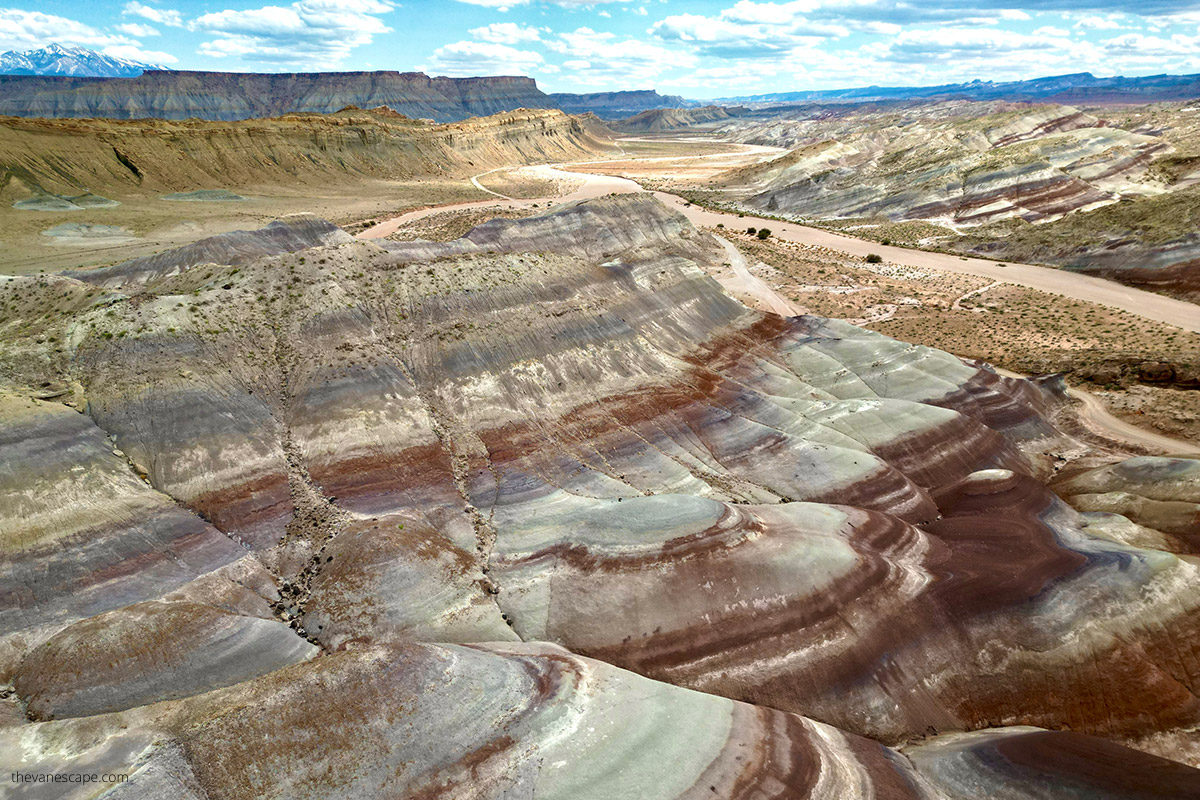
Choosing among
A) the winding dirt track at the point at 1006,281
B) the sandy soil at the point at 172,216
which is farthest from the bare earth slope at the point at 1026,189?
the sandy soil at the point at 172,216

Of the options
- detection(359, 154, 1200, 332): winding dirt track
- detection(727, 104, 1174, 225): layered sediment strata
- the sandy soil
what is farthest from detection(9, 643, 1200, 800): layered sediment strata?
detection(727, 104, 1174, 225): layered sediment strata

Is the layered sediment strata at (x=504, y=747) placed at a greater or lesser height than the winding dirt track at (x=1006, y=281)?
lesser

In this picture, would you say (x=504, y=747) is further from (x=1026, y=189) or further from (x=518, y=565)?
(x=1026, y=189)

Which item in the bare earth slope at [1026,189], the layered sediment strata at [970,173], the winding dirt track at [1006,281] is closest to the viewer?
the winding dirt track at [1006,281]

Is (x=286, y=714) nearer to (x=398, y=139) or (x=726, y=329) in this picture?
(x=726, y=329)

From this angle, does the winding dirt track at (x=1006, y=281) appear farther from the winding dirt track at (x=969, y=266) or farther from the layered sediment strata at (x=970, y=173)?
the layered sediment strata at (x=970, y=173)

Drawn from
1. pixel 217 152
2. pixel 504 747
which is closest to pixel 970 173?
pixel 504 747

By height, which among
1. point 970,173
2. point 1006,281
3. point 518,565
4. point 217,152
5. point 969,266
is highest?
point 217,152
